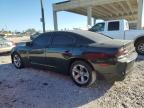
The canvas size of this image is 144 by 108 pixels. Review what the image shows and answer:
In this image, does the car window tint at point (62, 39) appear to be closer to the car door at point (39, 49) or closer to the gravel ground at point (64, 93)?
the car door at point (39, 49)

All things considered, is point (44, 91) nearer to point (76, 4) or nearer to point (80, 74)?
point (80, 74)

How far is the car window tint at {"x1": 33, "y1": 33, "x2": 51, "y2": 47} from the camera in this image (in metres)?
5.74

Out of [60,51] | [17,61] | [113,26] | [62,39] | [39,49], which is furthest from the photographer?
[113,26]

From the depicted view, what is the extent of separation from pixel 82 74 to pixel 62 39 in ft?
4.12

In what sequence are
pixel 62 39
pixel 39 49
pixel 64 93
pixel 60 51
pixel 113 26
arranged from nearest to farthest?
pixel 64 93, pixel 60 51, pixel 62 39, pixel 39 49, pixel 113 26

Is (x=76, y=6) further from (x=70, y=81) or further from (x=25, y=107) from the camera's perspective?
(x=25, y=107)

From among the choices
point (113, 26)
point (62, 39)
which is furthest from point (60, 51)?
point (113, 26)

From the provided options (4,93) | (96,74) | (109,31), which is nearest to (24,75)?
(4,93)

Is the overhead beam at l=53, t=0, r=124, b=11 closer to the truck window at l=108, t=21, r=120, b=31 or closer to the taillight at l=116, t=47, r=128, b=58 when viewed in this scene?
the truck window at l=108, t=21, r=120, b=31

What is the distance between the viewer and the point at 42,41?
19.5ft

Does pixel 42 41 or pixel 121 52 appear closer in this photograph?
pixel 121 52

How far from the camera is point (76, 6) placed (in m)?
20.3

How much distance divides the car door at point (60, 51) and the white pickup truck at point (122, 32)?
4850 mm

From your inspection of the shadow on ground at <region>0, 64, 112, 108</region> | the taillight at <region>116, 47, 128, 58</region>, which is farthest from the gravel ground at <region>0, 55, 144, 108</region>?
the taillight at <region>116, 47, 128, 58</region>
